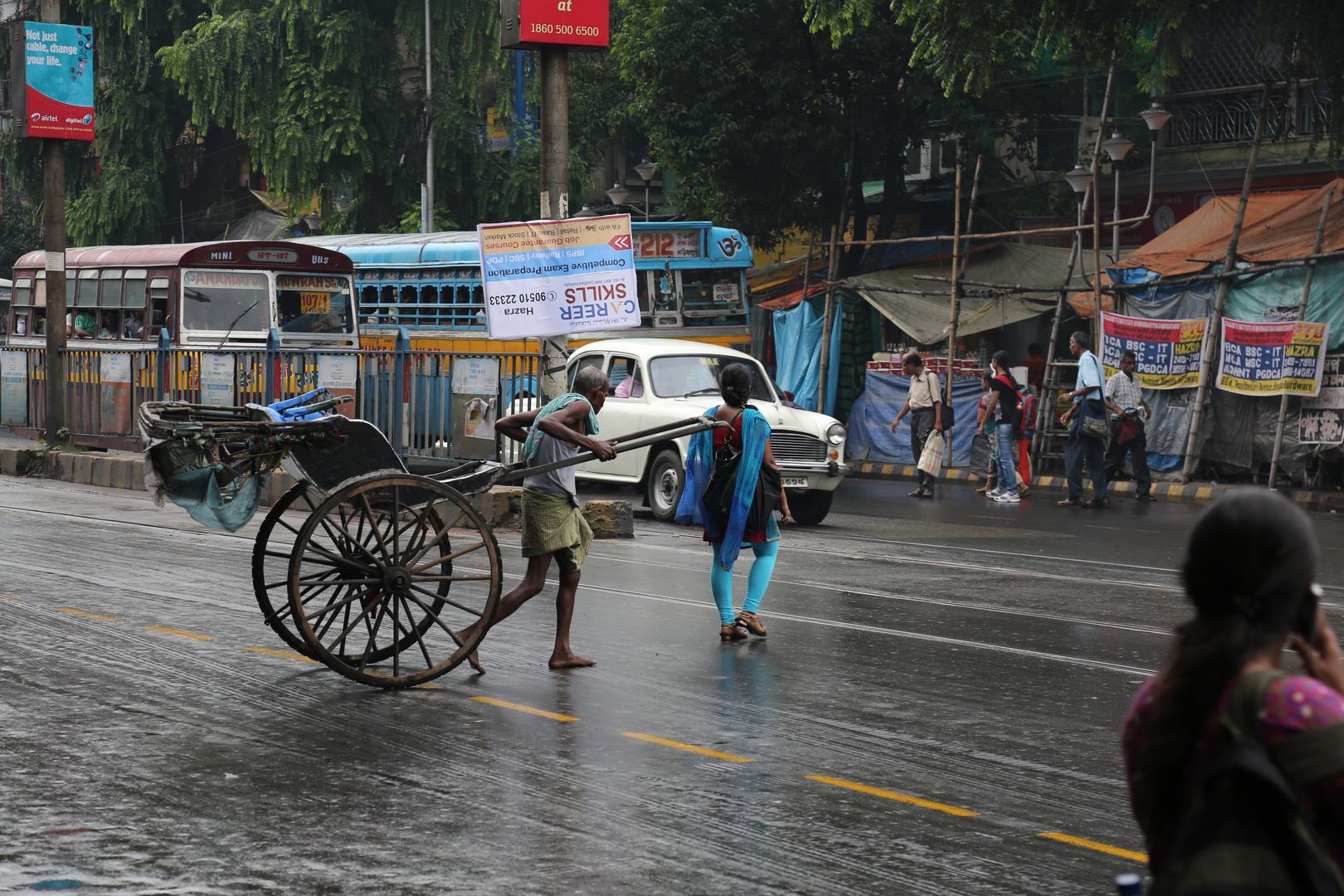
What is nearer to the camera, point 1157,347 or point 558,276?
point 558,276

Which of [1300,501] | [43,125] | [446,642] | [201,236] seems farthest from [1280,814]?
[201,236]

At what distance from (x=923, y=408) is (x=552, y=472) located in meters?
12.8

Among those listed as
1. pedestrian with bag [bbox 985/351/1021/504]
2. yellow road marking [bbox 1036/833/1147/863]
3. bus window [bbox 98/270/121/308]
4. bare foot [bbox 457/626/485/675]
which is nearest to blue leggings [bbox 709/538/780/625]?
bare foot [bbox 457/626/485/675]

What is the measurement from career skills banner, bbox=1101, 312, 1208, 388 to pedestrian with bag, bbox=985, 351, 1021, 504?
7.78ft

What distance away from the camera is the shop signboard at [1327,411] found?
59.4ft

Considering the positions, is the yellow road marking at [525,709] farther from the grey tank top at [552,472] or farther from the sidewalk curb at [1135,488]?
the sidewalk curb at [1135,488]

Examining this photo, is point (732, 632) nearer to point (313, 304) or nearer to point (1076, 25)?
point (1076, 25)

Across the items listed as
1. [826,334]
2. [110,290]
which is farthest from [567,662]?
[826,334]

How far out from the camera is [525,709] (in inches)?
267

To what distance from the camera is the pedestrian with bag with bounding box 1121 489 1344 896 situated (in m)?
2.02

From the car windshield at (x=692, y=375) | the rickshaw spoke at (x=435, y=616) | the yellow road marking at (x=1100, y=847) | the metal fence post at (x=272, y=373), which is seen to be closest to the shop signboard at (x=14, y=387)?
the metal fence post at (x=272, y=373)

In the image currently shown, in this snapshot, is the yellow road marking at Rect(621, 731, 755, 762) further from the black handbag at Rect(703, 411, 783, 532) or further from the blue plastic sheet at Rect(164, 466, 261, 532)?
the black handbag at Rect(703, 411, 783, 532)

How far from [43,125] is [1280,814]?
21013mm

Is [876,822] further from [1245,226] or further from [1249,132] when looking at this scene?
[1249,132]
